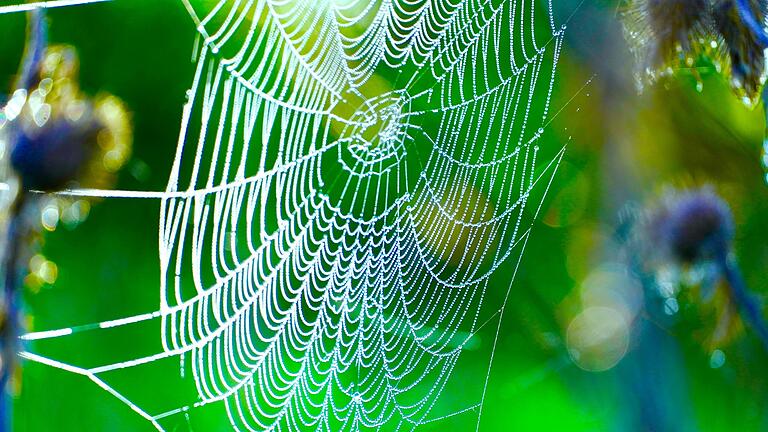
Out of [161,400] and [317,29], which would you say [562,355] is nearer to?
[161,400]

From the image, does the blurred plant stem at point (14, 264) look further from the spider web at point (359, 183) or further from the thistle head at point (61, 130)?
the spider web at point (359, 183)

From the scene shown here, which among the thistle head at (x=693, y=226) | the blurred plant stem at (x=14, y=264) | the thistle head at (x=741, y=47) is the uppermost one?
the thistle head at (x=741, y=47)

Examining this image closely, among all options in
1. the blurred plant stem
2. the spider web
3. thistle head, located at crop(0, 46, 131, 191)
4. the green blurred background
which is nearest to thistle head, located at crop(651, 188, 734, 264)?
the green blurred background

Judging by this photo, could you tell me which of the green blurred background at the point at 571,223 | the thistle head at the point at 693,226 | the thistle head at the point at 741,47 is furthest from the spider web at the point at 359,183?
the thistle head at the point at 741,47

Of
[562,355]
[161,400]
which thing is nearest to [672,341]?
[562,355]

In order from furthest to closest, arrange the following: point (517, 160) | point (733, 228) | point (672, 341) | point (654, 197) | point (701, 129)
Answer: point (672, 341)
point (517, 160)
point (701, 129)
point (654, 197)
point (733, 228)

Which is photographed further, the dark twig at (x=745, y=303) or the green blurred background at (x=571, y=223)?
the green blurred background at (x=571, y=223)

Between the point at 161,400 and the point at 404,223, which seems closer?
the point at 404,223
